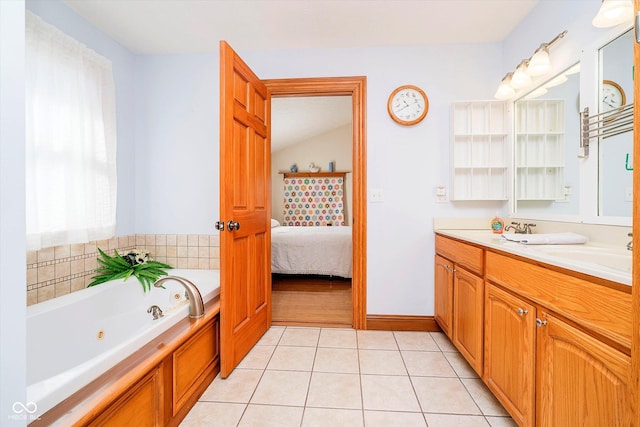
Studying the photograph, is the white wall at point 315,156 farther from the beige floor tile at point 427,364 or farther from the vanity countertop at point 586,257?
the vanity countertop at point 586,257

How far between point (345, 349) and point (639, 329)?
1760mm

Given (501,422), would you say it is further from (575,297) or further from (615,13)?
(615,13)

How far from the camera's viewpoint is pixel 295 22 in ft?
7.09

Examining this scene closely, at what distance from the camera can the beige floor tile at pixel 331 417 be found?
142 centimetres

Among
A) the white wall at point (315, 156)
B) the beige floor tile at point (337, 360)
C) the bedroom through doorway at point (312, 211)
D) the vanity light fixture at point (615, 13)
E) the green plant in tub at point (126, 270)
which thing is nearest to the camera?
the vanity light fixture at point (615, 13)

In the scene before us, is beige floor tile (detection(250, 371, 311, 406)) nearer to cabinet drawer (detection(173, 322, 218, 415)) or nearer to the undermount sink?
cabinet drawer (detection(173, 322, 218, 415))

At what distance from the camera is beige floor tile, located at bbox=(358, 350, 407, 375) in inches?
74.0

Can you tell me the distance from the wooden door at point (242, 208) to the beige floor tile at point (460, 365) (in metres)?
1.40

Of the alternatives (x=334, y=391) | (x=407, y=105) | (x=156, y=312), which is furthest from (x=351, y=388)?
(x=407, y=105)

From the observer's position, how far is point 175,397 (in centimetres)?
140

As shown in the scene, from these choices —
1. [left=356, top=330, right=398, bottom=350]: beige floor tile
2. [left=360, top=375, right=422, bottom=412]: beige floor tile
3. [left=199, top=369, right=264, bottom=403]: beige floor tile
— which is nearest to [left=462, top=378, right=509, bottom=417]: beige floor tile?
[left=360, top=375, right=422, bottom=412]: beige floor tile

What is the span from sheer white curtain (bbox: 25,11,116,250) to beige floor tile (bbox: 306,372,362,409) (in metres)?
1.81

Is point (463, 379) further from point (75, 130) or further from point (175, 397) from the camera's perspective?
point (75, 130)

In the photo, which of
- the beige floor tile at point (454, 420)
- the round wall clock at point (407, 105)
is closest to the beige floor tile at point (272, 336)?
the beige floor tile at point (454, 420)
